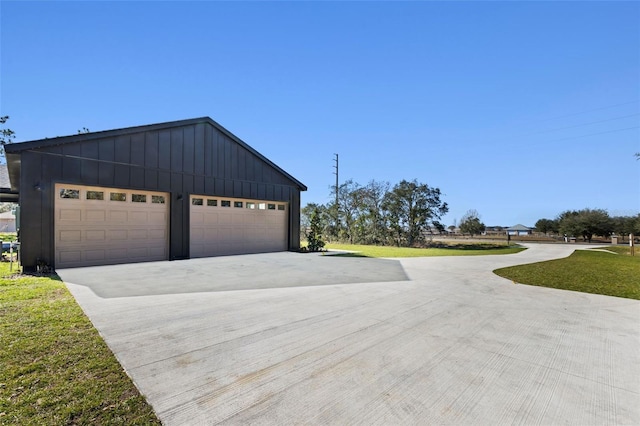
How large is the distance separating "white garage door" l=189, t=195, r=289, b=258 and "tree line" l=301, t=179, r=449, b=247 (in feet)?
33.3

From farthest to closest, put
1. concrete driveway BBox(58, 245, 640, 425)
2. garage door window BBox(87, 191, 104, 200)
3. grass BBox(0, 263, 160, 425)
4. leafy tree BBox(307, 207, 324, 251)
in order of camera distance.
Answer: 1. leafy tree BBox(307, 207, 324, 251)
2. garage door window BBox(87, 191, 104, 200)
3. concrete driveway BBox(58, 245, 640, 425)
4. grass BBox(0, 263, 160, 425)

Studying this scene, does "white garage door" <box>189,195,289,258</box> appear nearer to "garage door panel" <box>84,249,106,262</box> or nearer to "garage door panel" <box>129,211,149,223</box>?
"garage door panel" <box>129,211,149,223</box>

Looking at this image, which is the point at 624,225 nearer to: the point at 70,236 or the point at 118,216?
the point at 118,216

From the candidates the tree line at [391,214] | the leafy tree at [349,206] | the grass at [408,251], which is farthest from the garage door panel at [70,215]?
the leafy tree at [349,206]

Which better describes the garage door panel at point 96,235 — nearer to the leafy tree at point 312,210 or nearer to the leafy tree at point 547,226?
the leafy tree at point 312,210

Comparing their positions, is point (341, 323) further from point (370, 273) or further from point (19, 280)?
point (19, 280)

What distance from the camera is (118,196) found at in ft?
29.4

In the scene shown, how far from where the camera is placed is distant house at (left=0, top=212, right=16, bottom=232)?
21.6 meters

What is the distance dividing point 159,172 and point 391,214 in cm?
1841

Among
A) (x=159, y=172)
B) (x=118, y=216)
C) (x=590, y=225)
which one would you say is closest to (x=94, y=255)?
(x=118, y=216)

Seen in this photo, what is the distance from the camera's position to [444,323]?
3.76m

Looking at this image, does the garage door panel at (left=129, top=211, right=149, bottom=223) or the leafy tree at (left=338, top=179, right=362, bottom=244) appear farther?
the leafy tree at (left=338, top=179, right=362, bottom=244)

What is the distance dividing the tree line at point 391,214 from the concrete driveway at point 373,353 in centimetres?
1816

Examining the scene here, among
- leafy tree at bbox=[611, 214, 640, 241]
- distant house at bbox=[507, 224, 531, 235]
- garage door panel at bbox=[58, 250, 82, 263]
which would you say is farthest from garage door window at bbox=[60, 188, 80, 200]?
distant house at bbox=[507, 224, 531, 235]
